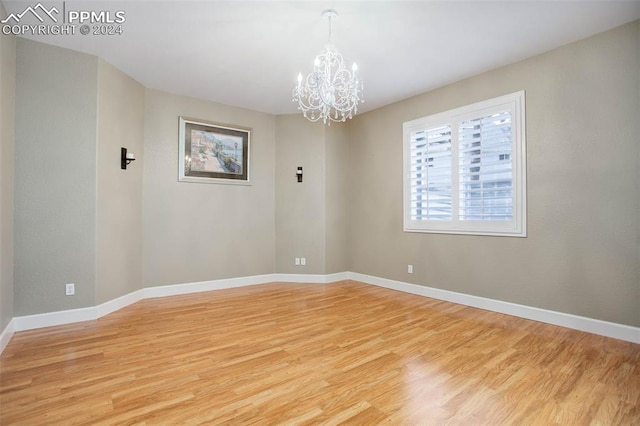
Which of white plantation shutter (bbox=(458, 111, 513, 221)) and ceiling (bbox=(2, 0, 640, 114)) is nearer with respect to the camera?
ceiling (bbox=(2, 0, 640, 114))

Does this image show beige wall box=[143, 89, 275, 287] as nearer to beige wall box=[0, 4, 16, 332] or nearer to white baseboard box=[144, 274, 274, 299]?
white baseboard box=[144, 274, 274, 299]

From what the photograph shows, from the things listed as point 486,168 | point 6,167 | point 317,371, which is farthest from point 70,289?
point 486,168

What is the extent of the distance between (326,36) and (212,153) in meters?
2.62

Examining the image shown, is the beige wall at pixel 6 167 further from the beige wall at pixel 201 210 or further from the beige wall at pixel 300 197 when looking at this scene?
the beige wall at pixel 300 197

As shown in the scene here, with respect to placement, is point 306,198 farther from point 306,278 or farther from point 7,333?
point 7,333

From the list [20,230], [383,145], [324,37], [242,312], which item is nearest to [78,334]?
[20,230]

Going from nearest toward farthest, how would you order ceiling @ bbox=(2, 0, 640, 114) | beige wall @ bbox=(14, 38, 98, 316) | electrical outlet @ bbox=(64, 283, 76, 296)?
ceiling @ bbox=(2, 0, 640, 114), beige wall @ bbox=(14, 38, 98, 316), electrical outlet @ bbox=(64, 283, 76, 296)

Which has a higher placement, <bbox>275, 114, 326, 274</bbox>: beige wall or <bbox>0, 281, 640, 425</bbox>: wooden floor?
<bbox>275, 114, 326, 274</bbox>: beige wall

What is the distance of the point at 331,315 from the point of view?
3.61 meters

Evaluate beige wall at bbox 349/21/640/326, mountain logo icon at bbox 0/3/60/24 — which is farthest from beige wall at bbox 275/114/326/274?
mountain logo icon at bbox 0/3/60/24

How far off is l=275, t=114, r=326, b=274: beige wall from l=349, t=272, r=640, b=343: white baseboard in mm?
1416

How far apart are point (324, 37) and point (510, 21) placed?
1.69 m

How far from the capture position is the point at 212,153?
Result: 16.0 ft

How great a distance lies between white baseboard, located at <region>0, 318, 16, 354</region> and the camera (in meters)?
2.66
